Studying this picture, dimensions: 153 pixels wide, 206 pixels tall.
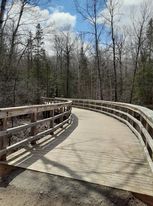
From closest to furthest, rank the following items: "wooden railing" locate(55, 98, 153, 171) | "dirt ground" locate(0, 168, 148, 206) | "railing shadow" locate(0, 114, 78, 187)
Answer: "dirt ground" locate(0, 168, 148, 206)
"railing shadow" locate(0, 114, 78, 187)
"wooden railing" locate(55, 98, 153, 171)

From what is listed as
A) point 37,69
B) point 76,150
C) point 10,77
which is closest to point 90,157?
point 76,150

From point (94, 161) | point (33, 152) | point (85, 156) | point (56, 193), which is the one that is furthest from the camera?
point (33, 152)

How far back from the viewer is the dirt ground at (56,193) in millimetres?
3811

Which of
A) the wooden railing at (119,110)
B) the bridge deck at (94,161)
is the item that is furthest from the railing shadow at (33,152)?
the wooden railing at (119,110)

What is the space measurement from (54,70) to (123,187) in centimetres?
5194

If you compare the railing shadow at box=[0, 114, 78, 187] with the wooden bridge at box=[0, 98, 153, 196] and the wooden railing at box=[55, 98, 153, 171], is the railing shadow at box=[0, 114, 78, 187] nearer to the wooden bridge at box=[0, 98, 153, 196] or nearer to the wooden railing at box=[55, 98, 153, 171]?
the wooden bridge at box=[0, 98, 153, 196]

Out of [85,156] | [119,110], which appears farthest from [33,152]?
[119,110]

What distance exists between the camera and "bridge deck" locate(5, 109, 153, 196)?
4461mm

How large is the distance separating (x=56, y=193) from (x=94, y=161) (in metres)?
1.60

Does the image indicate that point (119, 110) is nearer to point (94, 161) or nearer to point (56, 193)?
point (94, 161)

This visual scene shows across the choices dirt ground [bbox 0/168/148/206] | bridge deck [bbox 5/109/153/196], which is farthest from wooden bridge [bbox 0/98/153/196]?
dirt ground [bbox 0/168/148/206]

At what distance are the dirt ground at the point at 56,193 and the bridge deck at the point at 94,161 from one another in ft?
0.62

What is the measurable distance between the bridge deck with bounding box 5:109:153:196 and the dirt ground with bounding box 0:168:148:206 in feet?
0.62

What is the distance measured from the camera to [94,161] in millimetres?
5492
